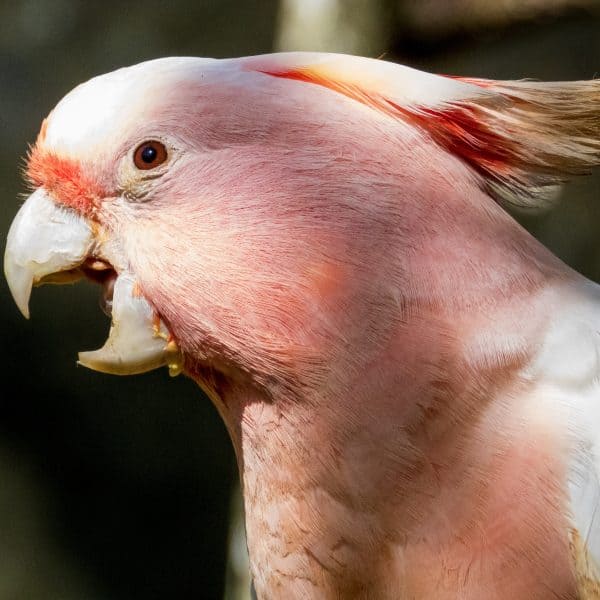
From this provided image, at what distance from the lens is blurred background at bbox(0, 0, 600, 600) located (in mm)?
2947

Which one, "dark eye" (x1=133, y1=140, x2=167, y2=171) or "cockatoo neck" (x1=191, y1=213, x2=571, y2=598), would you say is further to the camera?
"dark eye" (x1=133, y1=140, x2=167, y2=171)

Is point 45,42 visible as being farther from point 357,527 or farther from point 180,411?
point 357,527

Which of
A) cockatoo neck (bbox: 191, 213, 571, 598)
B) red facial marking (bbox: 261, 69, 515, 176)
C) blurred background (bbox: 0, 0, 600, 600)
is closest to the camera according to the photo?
cockatoo neck (bbox: 191, 213, 571, 598)

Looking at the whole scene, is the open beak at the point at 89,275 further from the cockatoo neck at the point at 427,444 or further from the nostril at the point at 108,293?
the cockatoo neck at the point at 427,444

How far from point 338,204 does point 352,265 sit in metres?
0.09

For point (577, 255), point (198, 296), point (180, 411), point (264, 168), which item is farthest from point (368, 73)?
point (180, 411)

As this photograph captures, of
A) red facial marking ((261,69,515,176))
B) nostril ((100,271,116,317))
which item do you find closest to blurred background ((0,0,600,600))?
→ red facial marking ((261,69,515,176))

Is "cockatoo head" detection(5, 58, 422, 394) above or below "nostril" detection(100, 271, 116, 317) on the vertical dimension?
above

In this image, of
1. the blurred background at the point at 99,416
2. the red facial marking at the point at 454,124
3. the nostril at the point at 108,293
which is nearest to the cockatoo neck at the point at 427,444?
the red facial marking at the point at 454,124

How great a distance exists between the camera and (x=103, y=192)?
1.26m

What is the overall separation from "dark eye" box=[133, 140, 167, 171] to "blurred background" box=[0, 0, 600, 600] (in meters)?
1.75

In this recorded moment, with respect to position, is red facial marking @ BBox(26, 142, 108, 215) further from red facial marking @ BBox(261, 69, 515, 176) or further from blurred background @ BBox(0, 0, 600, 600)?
blurred background @ BBox(0, 0, 600, 600)

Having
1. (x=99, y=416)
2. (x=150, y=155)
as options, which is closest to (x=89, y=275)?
(x=150, y=155)

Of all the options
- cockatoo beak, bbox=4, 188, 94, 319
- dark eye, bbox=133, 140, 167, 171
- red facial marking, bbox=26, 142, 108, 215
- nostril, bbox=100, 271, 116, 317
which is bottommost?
nostril, bbox=100, 271, 116, 317
